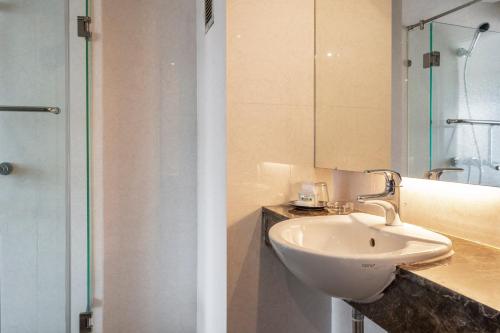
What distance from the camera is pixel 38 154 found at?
163 cm

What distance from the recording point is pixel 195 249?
6.40 feet

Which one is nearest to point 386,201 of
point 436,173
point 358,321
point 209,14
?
point 436,173

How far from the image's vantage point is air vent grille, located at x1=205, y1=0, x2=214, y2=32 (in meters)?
1.57

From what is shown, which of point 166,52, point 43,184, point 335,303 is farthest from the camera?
point 166,52

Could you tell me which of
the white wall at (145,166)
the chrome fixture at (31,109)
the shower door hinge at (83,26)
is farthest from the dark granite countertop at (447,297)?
the shower door hinge at (83,26)

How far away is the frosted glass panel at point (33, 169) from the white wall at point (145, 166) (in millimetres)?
179

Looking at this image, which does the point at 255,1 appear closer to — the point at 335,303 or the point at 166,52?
the point at 166,52

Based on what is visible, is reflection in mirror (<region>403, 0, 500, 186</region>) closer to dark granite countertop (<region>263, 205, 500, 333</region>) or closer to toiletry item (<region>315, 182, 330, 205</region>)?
dark granite countertop (<region>263, 205, 500, 333</region>)

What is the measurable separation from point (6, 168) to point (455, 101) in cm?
179

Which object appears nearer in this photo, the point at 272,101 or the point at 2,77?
the point at 272,101

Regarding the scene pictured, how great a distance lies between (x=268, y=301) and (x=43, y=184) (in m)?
1.17

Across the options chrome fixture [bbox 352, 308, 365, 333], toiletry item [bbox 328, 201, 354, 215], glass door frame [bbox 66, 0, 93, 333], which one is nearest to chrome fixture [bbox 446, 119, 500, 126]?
toiletry item [bbox 328, 201, 354, 215]

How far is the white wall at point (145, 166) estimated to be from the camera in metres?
1.82

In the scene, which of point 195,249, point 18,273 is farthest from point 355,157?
point 18,273
